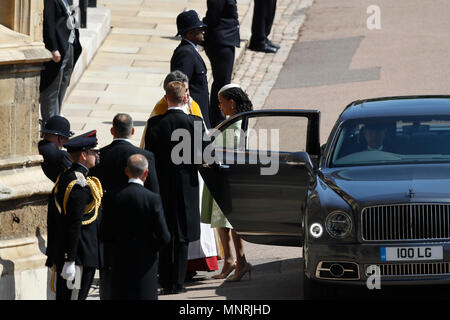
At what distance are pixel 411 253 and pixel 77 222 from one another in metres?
2.66

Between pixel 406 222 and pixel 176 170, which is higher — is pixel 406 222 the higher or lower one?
the lower one

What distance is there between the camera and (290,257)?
41.0ft

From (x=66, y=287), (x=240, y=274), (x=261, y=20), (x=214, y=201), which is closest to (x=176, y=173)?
(x=214, y=201)

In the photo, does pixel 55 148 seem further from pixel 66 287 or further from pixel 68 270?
pixel 68 270

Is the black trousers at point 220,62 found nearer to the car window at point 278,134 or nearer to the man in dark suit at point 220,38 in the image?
the man in dark suit at point 220,38

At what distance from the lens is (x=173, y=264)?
1125 centimetres

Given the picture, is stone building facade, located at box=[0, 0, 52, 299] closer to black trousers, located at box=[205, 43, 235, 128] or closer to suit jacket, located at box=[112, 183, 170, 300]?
suit jacket, located at box=[112, 183, 170, 300]

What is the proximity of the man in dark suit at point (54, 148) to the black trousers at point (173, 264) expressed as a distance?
4.16 feet

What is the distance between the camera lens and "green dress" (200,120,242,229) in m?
11.8

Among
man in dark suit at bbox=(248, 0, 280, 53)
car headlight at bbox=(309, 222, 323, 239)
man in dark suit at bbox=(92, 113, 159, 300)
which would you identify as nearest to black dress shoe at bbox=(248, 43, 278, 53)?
man in dark suit at bbox=(248, 0, 280, 53)

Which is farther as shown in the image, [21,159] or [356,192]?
[21,159]

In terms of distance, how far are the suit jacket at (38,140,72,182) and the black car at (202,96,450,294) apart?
1.50 meters
